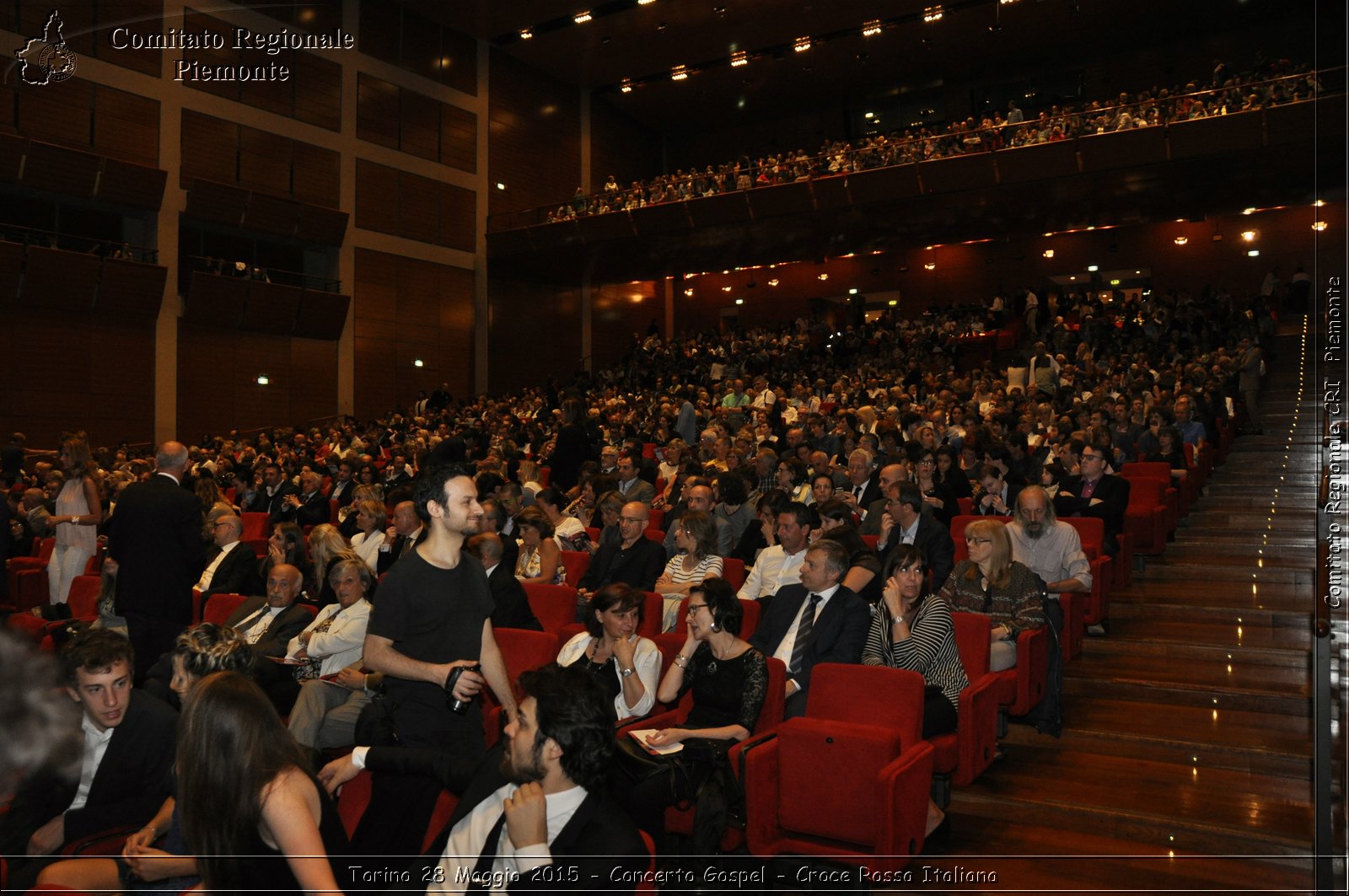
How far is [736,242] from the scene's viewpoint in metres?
18.0

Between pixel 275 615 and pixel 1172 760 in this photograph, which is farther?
pixel 275 615

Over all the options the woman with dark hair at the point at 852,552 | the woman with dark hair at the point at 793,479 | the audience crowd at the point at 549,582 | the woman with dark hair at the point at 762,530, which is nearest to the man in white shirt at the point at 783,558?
the audience crowd at the point at 549,582

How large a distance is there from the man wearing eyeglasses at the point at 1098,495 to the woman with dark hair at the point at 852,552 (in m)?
2.04

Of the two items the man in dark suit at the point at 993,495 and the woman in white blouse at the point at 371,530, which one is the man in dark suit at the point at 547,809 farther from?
the man in dark suit at the point at 993,495

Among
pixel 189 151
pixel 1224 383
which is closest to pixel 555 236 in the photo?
pixel 189 151

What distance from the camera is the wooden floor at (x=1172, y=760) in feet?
10.3

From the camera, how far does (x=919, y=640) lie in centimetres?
371

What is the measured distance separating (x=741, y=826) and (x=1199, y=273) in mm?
19410

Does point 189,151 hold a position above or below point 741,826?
above

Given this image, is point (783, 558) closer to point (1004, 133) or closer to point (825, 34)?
point (1004, 133)

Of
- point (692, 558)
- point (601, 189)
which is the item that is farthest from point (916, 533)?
point (601, 189)

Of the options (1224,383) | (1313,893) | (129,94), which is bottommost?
(1313,893)

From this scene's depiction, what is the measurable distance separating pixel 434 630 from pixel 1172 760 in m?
3.03

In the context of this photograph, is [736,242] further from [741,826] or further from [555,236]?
[741,826]
